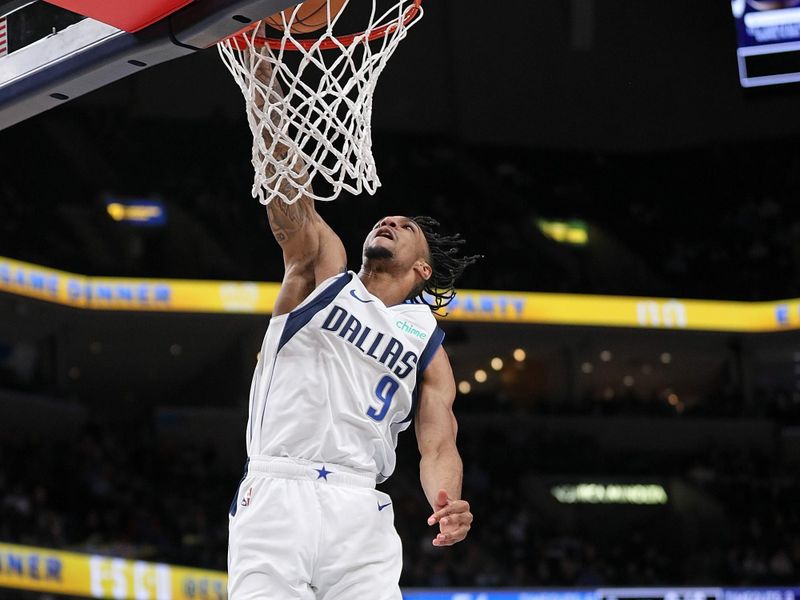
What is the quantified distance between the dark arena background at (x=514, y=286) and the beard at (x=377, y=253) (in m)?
9.93

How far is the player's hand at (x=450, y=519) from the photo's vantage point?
11.8 ft

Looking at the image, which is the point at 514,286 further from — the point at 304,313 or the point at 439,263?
the point at 304,313

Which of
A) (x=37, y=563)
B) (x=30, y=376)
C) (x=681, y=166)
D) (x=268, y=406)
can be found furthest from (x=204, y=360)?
(x=268, y=406)

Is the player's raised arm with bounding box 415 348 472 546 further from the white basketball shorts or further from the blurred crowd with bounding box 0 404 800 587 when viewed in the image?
the blurred crowd with bounding box 0 404 800 587

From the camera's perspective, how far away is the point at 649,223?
1716cm

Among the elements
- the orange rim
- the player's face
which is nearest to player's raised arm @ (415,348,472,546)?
the player's face

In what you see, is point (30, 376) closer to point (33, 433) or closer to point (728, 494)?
point (33, 433)

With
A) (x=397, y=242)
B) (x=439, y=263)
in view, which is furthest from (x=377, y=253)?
(x=439, y=263)

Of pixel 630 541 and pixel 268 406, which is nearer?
pixel 268 406

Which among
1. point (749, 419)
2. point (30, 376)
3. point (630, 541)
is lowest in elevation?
point (630, 541)

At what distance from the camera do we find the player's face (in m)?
4.17

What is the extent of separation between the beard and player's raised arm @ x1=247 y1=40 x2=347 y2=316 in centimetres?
19

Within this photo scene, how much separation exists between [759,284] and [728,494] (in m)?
2.90

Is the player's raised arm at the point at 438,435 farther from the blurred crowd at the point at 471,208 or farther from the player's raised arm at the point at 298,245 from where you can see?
the blurred crowd at the point at 471,208
